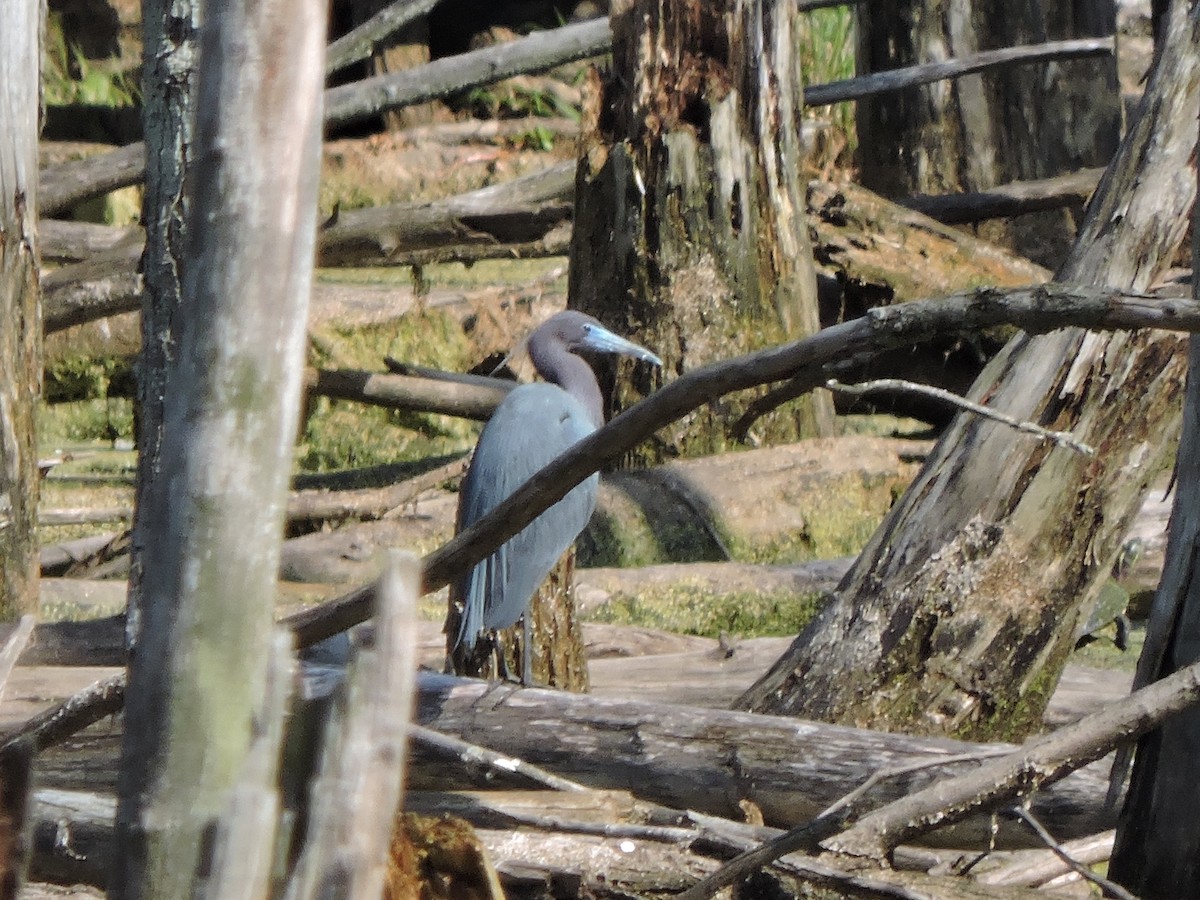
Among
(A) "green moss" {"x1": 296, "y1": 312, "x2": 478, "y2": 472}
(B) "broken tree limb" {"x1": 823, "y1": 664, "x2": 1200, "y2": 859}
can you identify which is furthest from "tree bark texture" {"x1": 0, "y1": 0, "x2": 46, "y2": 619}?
(A) "green moss" {"x1": 296, "y1": 312, "x2": 478, "y2": 472}

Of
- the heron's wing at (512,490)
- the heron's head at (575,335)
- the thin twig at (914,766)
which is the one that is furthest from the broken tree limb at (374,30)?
the thin twig at (914,766)

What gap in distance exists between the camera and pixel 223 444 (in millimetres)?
930

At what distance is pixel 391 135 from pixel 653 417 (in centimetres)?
823

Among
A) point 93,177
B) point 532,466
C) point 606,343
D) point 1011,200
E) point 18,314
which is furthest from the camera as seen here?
point 1011,200

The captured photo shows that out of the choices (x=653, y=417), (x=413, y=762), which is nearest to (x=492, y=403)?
(x=413, y=762)

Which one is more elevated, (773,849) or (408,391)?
(408,391)

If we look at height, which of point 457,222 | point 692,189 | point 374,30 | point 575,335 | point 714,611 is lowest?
point 714,611

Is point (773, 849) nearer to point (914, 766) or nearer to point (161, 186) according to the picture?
point (914, 766)

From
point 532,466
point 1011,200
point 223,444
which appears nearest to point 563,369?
point 532,466

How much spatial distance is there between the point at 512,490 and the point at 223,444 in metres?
2.94

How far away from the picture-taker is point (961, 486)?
11.4 ft

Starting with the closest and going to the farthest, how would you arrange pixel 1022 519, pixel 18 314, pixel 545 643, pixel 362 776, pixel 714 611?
pixel 362 776, pixel 1022 519, pixel 18 314, pixel 545 643, pixel 714 611

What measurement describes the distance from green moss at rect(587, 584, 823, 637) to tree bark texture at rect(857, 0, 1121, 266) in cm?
334

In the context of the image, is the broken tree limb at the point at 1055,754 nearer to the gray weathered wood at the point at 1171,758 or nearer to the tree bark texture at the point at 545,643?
the gray weathered wood at the point at 1171,758
